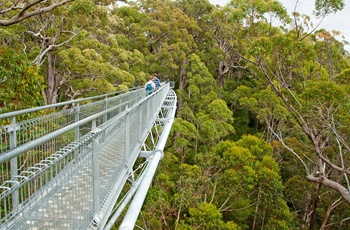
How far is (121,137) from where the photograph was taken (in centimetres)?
322

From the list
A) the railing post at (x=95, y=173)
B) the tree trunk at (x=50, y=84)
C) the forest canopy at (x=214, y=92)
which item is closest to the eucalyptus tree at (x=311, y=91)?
the forest canopy at (x=214, y=92)

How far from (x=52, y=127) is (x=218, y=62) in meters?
23.9

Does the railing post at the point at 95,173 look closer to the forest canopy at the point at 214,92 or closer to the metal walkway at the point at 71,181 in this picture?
the metal walkway at the point at 71,181

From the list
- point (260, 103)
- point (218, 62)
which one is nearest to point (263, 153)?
point (260, 103)

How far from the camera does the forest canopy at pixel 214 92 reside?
9562mm

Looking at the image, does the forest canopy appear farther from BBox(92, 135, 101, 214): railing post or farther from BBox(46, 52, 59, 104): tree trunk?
BBox(92, 135, 101, 214): railing post

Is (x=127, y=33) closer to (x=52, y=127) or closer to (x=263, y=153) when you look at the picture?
(x=263, y=153)

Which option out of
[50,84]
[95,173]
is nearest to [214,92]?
[50,84]

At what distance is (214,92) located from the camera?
70.2 ft

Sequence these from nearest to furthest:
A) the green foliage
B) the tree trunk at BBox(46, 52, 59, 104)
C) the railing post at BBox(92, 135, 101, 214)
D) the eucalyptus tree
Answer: the railing post at BBox(92, 135, 101, 214)
the green foliage
the eucalyptus tree
the tree trunk at BBox(46, 52, 59, 104)

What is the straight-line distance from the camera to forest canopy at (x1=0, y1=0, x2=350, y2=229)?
956cm

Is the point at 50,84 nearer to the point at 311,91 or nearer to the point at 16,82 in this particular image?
the point at 16,82

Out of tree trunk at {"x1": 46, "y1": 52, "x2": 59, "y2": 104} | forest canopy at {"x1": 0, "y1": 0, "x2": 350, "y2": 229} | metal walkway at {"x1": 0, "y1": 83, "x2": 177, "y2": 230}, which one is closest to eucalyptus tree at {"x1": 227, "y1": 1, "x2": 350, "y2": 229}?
forest canopy at {"x1": 0, "y1": 0, "x2": 350, "y2": 229}

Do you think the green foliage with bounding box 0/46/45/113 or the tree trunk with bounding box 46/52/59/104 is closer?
the green foliage with bounding box 0/46/45/113
